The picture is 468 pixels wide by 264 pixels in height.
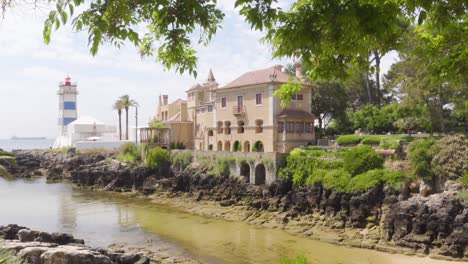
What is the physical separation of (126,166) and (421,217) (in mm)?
35568

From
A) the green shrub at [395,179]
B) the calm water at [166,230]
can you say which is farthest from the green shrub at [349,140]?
the calm water at [166,230]

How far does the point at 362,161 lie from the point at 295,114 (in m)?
13.4

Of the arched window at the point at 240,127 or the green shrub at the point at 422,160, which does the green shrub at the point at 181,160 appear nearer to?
the arched window at the point at 240,127

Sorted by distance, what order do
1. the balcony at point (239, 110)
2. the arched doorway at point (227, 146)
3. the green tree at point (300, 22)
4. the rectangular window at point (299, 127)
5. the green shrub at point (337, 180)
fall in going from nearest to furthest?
the green tree at point (300, 22) → the green shrub at point (337, 180) → the rectangular window at point (299, 127) → the balcony at point (239, 110) → the arched doorway at point (227, 146)

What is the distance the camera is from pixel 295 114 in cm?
4241

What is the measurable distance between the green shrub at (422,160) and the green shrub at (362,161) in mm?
2278

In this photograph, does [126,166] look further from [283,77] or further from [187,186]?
[283,77]

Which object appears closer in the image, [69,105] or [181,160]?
[181,160]

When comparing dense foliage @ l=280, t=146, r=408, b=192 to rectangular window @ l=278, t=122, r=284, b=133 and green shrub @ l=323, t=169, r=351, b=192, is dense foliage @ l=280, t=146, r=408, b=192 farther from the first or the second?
rectangular window @ l=278, t=122, r=284, b=133

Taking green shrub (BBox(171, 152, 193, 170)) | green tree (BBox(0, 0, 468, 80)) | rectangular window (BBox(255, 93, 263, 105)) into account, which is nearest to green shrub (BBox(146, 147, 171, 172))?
green shrub (BBox(171, 152, 193, 170))

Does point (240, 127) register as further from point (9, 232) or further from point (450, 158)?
point (9, 232)

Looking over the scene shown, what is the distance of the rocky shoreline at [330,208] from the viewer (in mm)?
22297

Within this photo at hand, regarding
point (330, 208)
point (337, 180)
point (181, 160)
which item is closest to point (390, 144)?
point (337, 180)

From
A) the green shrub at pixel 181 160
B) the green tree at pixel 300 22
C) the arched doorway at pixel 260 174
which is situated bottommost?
the arched doorway at pixel 260 174
